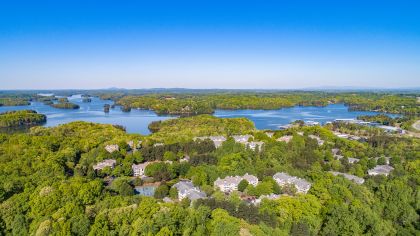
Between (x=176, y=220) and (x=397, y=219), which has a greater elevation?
(x=176, y=220)

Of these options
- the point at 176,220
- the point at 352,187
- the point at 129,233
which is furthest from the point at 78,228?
the point at 352,187

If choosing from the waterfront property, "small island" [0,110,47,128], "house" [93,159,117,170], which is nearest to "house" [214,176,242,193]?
the waterfront property

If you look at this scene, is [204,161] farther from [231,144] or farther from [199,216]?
[199,216]

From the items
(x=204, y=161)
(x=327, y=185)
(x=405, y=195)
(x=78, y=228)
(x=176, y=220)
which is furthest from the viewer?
(x=204, y=161)

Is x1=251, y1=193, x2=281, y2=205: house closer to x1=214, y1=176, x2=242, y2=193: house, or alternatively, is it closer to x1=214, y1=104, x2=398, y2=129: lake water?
x1=214, y1=176, x2=242, y2=193: house

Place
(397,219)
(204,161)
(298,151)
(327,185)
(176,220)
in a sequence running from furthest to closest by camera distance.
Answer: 1. (298,151)
2. (204,161)
3. (327,185)
4. (397,219)
5. (176,220)

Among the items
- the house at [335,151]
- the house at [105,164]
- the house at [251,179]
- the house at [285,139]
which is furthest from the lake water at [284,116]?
the house at [105,164]

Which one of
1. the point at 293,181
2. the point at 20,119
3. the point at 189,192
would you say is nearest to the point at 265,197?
the point at 293,181

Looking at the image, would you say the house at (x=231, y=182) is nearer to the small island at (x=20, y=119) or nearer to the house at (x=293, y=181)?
the house at (x=293, y=181)

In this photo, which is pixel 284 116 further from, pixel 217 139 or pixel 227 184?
pixel 227 184
